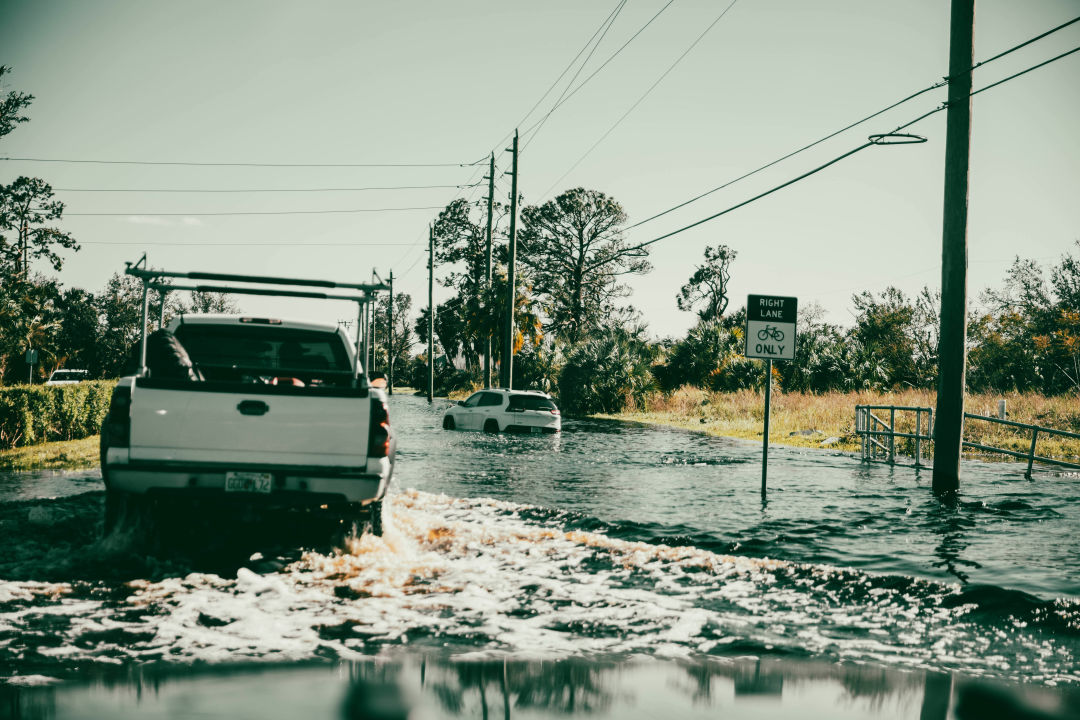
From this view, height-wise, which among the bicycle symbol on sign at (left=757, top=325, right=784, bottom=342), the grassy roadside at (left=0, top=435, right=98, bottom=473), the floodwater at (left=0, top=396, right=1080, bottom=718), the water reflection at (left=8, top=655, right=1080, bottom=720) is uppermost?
the bicycle symbol on sign at (left=757, top=325, right=784, bottom=342)

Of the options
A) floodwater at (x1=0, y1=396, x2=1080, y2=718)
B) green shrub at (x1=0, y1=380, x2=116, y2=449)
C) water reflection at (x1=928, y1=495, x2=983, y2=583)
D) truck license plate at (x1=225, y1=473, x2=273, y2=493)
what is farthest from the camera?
green shrub at (x1=0, y1=380, x2=116, y2=449)

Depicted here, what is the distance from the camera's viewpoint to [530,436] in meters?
27.3

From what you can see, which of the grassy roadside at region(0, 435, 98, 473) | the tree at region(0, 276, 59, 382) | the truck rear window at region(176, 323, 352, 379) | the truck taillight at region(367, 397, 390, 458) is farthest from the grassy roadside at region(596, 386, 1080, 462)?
the tree at region(0, 276, 59, 382)

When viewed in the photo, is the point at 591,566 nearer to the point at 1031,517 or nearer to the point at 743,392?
the point at 1031,517

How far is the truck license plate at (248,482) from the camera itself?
7.28 m

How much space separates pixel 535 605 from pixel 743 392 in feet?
122

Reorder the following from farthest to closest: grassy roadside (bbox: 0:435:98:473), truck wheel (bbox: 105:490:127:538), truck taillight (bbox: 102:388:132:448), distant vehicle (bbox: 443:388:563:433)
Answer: distant vehicle (bbox: 443:388:563:433)
grassy roadside (bbox: 0:435:98:473)
truck wheel (bbox: 105:490:127:538)
truck taillight (bbox: 102:388:132:448)

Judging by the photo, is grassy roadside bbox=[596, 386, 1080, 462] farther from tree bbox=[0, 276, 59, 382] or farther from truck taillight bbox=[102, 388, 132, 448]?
tree bbox=[0, 276, 59, 382]

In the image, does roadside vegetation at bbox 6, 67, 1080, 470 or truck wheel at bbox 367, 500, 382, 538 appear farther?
roadside vegetation at bbox 6, 67, 1080, 470

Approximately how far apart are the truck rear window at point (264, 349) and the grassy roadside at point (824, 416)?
56.6ft

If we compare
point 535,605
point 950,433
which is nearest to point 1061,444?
point 950,433

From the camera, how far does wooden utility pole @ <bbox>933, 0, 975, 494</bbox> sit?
46.5 feet

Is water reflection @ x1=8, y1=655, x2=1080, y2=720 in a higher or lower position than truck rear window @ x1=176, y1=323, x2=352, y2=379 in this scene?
lower

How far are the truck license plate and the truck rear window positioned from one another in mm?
2157
